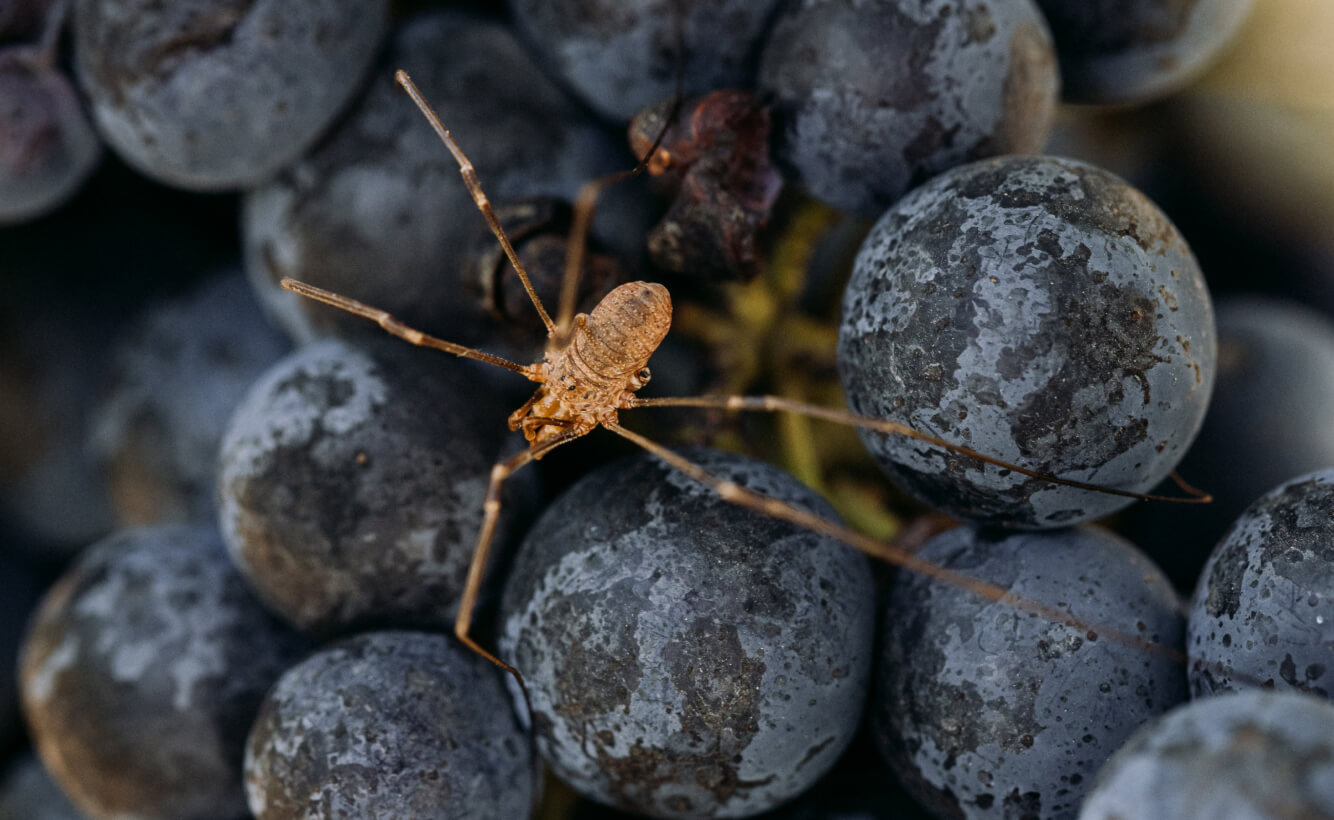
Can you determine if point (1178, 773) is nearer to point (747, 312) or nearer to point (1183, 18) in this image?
point (747, 312)

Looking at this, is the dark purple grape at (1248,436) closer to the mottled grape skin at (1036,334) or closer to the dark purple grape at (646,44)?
the mottled grape skin at (1036,334)

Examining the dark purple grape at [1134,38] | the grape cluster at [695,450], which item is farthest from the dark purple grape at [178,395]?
the dark purple grape at [1134,38]

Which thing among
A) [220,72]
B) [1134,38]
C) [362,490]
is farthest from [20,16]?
[1134,38]

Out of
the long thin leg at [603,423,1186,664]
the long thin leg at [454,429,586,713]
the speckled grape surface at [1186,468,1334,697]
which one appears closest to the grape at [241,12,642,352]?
the long thin leg at [454,429,586,713]

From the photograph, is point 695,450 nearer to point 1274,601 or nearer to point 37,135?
point 1274,601

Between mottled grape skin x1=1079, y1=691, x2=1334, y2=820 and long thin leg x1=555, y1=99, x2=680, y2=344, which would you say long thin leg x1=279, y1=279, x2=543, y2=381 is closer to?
long thin leg x1=555, y1=99, x2=680, y2=344
